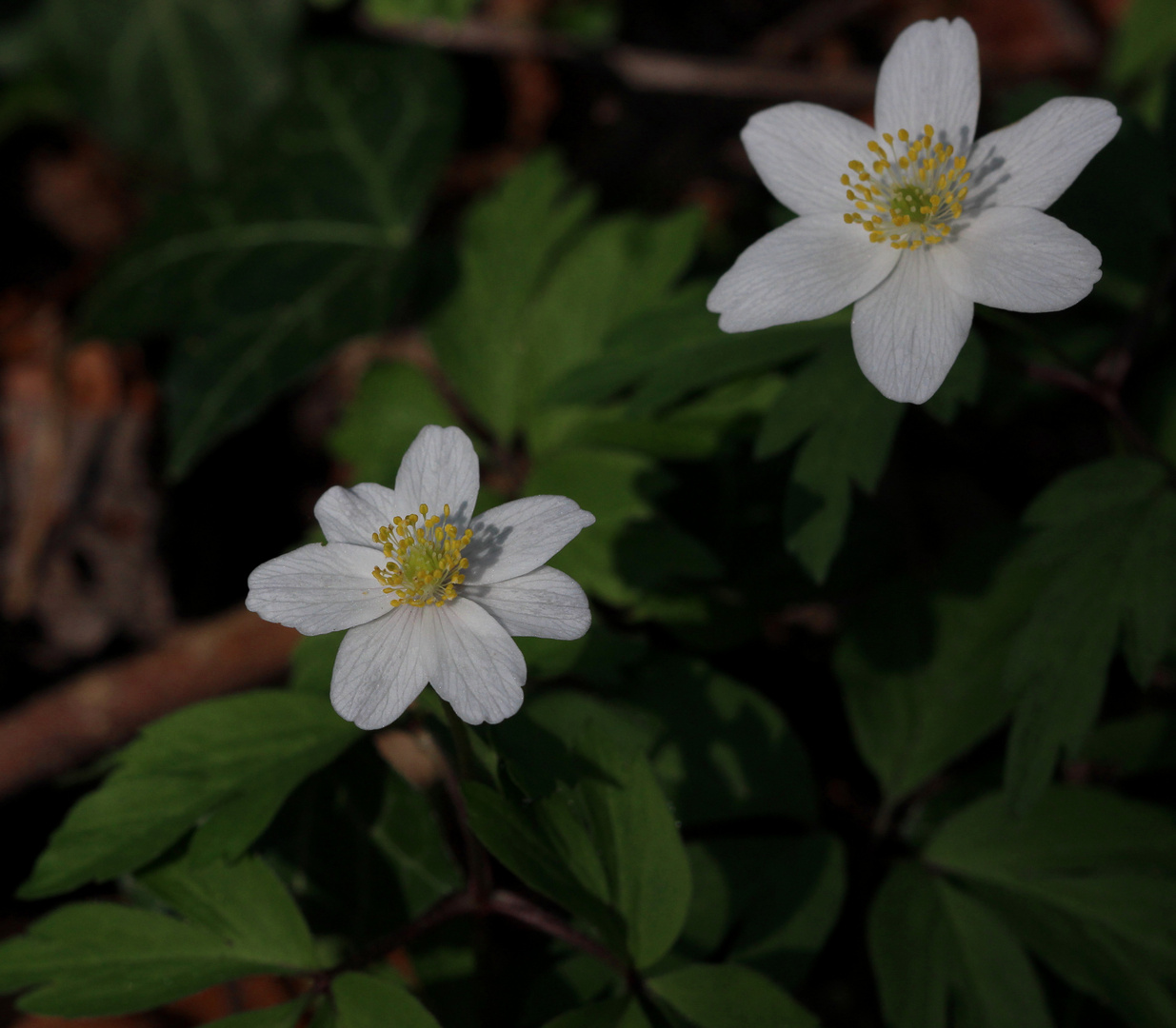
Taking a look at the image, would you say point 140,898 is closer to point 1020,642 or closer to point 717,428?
point 717,428

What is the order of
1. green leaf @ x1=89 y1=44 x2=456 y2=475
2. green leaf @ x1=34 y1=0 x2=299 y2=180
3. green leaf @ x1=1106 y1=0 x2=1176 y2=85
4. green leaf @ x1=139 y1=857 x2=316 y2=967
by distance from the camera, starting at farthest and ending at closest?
green leaf @ x1=34 y1=0 x2=299 y2=180 → green leaf @ x1=1106 y1=0 x2=1176 y2=85 → green leaf @ x1=89 y1=44 x2=456 y2=475 → green leaf @ x1=139 y1=857 x2=316 y2=967

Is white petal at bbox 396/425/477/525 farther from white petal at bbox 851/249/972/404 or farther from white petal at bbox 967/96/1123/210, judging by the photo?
white petal at bbox 967/96/1123/210

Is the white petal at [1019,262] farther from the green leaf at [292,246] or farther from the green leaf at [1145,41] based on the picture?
the green leaf at [1145,41]

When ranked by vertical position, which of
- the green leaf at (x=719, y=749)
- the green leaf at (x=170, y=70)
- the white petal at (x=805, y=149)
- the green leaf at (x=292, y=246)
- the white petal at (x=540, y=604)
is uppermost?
the green leaf at (x=170, y=70)

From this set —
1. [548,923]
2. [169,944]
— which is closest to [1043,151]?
[548,923]

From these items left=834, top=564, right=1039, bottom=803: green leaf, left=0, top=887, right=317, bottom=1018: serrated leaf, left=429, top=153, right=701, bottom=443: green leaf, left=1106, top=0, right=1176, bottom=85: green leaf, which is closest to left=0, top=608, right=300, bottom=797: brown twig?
left=429, top=153, right=701, bottom=443: green leaf

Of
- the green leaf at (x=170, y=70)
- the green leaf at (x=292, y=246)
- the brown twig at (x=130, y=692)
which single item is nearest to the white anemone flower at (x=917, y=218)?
the green leaf at (x=292, y=246)
